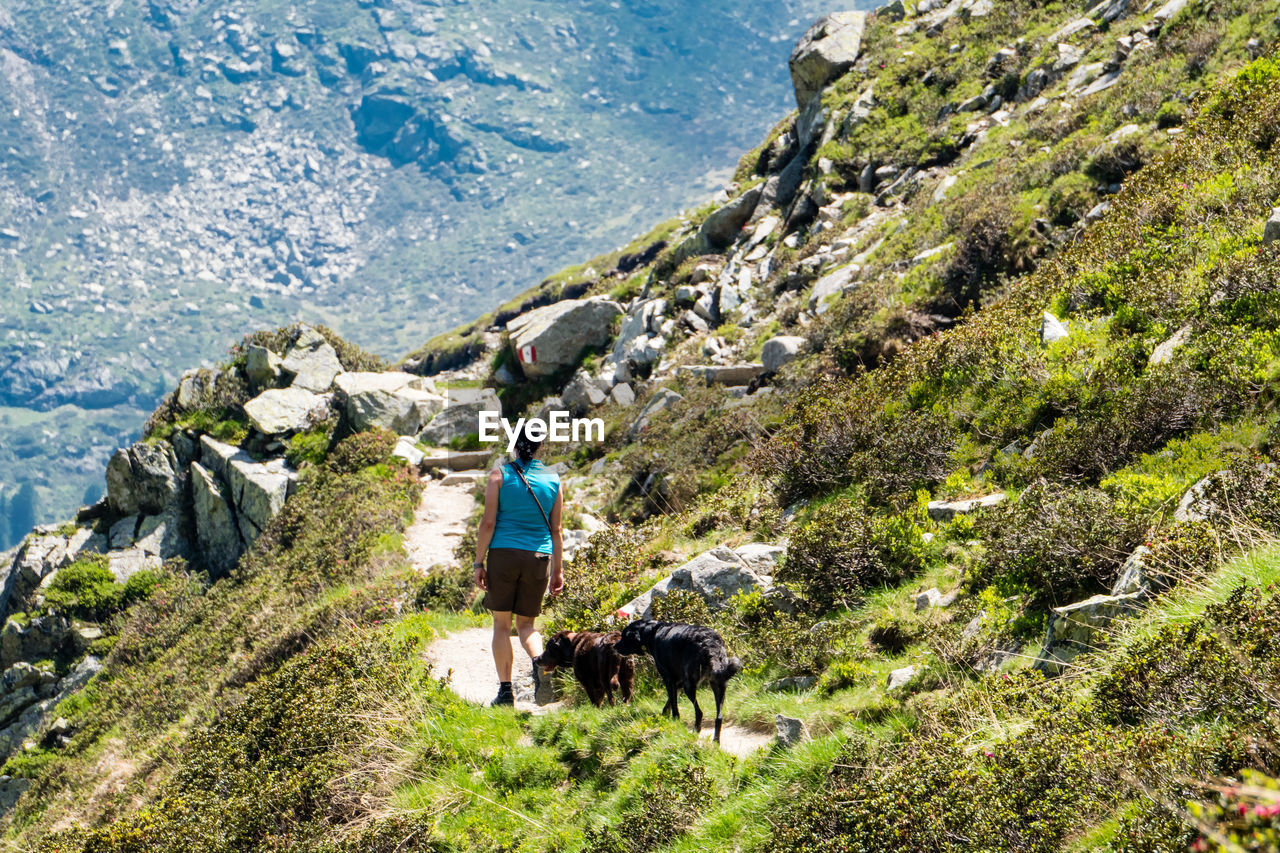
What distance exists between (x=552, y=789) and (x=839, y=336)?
10273 millimetres

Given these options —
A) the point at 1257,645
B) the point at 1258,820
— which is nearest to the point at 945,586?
the point at 1257,645

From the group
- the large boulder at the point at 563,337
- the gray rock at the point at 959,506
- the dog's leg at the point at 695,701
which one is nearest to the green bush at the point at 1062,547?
the gray rock at the point at 959,506

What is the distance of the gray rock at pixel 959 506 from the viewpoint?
797 centimetres

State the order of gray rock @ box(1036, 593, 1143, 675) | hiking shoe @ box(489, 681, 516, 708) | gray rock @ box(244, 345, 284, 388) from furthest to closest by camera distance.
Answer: gray rock @ box(244, 345, 284, 388)
hiking shoe @ box(489, 681, 516, 708)
gray rock @ box(1036, 593, 1143, 675)

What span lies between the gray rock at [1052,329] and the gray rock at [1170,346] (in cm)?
124

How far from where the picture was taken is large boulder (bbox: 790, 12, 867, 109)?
30.1 m

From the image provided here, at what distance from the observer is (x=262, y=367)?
28062 millimetres

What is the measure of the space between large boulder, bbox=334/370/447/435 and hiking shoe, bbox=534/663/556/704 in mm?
18090

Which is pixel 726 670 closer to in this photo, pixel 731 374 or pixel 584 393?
pixel 731 374

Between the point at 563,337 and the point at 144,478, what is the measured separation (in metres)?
13.6

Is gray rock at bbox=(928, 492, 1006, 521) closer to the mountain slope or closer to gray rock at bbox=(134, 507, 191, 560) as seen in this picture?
the mountain slope

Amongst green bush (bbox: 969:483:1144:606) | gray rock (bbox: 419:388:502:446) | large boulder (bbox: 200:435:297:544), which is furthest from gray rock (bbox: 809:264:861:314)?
large boulder (bbox: 200:435:297:544)

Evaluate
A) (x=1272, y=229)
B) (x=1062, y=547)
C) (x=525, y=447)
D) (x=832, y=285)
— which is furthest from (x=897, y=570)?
(x=832, y=285)

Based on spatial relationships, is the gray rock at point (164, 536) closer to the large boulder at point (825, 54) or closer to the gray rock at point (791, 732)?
the gray rock at point (791, 732)
